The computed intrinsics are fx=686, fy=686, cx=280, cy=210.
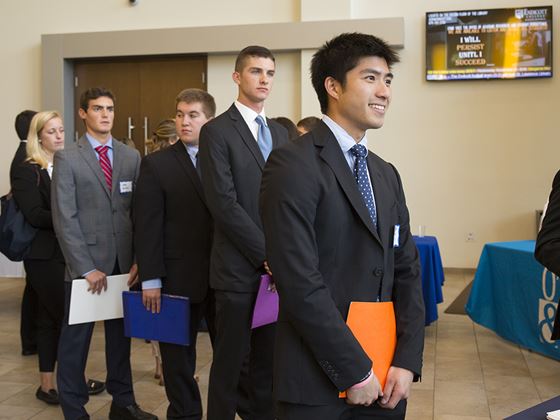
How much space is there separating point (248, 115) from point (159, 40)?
6271 millimetres

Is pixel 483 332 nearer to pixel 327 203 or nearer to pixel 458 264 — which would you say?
Answer: pixel 458 264

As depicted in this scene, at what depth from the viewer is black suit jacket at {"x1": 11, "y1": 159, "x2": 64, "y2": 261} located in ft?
12.1

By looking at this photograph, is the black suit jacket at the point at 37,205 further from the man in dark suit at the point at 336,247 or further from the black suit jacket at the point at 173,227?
the man in dark suit at the point at 336,247

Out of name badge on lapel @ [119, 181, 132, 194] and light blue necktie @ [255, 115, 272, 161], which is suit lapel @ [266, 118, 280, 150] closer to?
light blue necktie @ [255, 115, 272, 161]

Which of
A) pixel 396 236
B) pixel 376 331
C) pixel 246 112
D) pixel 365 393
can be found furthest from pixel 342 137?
pixel 246 112

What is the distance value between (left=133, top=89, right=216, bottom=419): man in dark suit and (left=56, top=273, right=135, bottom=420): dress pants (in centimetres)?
42

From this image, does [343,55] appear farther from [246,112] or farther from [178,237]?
[178,237]

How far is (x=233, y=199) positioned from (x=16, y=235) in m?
1.69

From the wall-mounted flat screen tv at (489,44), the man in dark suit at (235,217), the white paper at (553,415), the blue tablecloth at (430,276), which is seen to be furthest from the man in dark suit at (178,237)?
the wall-mounted flat screen tv at (489,44)

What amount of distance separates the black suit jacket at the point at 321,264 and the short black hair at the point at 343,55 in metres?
0.12

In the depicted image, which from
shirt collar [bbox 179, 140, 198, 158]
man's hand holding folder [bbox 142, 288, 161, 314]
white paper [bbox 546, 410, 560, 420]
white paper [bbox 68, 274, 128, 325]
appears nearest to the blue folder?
man's hand holding folder [bbox 142, 288, 161, 314]

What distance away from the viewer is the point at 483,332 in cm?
534

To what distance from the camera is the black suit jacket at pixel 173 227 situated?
295cm

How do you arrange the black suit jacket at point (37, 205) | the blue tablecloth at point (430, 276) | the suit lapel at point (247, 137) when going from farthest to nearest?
the blue tablecloth at point (430, 276)
the black suit jacket at point (37, 205)
the suit lapel at point (247, 137)
